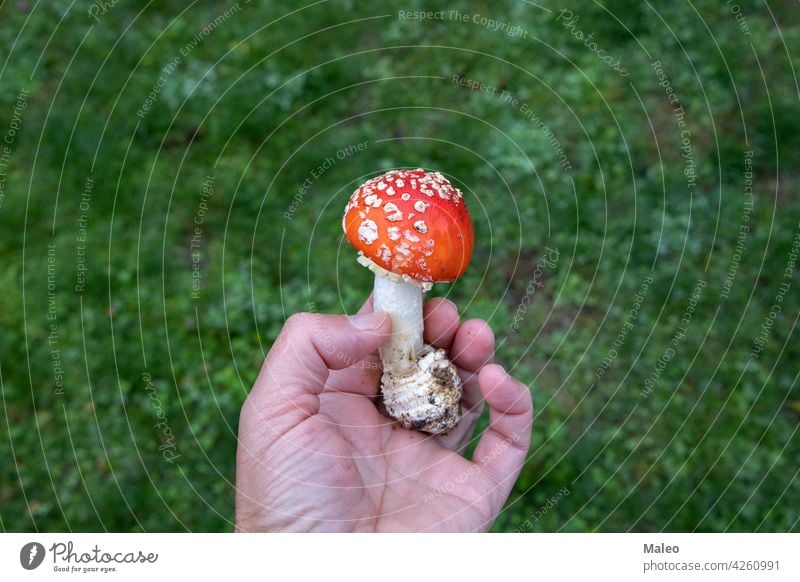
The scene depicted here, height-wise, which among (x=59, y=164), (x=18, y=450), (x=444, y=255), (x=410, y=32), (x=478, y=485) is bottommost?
(x=18, y=450)

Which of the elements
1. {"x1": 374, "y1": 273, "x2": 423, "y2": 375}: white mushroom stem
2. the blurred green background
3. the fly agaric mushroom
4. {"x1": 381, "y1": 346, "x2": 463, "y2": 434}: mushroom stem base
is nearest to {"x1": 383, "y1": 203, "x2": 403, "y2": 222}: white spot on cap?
the fly agaric mushroom

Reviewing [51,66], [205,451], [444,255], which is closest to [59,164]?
[51,66]

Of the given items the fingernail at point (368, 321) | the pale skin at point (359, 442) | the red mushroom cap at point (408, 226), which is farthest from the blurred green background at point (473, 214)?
the red mushroom cap at point (408, 226)

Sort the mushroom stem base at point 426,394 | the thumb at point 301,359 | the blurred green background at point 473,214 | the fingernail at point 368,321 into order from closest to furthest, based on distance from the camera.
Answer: the thumb at point 301,359
the fingernail at point 368,321
the mushroom stem base at point 426,394
the blurred green background at point 473,214

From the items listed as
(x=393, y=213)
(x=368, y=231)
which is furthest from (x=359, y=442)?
(x=393, y=213)

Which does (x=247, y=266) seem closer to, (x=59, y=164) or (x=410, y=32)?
(x=59, y=164)

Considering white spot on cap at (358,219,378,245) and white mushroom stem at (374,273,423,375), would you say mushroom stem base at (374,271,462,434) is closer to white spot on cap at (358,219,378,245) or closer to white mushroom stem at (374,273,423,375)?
white mushroom stem at (374,273,423,375)

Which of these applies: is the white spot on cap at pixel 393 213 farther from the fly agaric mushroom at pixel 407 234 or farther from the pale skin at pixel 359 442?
the pale skin at pixel 359 442
